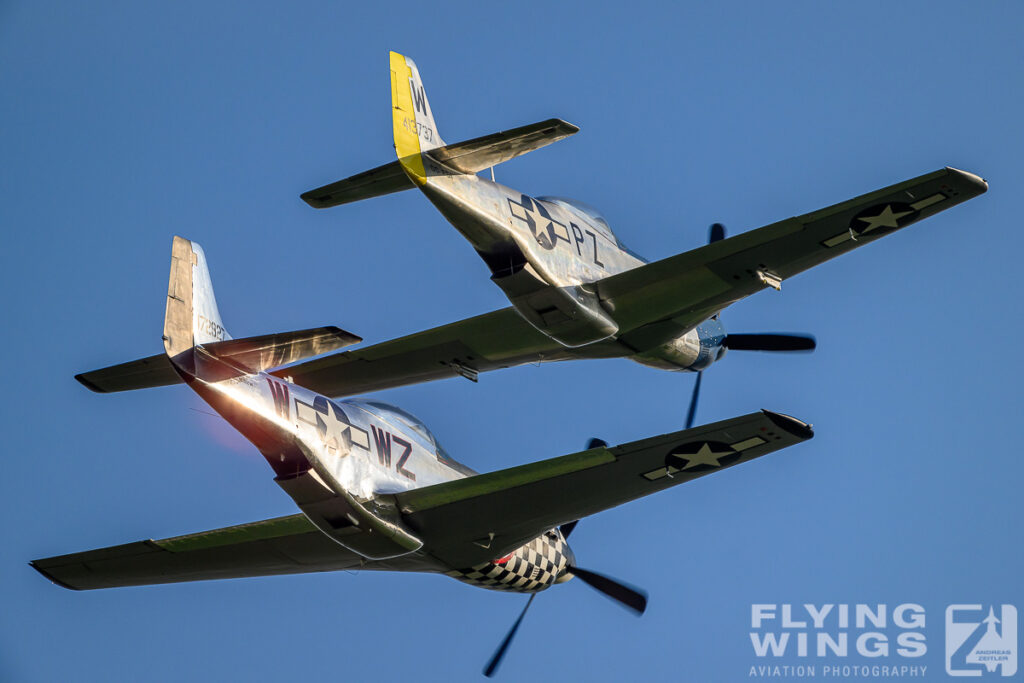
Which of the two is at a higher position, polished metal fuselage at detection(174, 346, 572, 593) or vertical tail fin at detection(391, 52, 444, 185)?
vertical tail fin at detection(391, 52, 444, 185)

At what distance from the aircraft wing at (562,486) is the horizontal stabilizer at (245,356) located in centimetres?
362

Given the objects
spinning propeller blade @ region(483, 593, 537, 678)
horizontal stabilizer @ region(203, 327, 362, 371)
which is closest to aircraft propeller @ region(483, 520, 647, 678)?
spinning propeller blade @ region(483, 593, 537, 678)

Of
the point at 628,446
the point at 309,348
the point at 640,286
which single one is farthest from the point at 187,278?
the point at 640,286

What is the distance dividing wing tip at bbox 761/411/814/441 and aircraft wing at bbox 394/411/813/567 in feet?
1.40

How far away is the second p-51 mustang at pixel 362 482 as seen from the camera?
20516mm

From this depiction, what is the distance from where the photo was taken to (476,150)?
23.4 m

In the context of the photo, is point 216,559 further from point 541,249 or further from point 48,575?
point 541,249

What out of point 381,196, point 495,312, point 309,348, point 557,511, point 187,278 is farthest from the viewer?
point 495,312

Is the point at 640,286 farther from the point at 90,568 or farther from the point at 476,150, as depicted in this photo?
the point at 90,568

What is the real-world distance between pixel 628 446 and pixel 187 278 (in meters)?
6.26

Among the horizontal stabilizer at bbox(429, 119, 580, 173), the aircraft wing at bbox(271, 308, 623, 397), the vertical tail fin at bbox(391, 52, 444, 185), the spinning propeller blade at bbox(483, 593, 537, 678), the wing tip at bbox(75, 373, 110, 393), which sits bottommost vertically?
the spinning propeller blade at bbox(483, 593, 537, 678)

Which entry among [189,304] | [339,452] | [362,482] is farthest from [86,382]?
[362,482]

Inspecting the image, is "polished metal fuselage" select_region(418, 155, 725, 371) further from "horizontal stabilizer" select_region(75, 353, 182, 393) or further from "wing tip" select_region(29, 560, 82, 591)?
"wing tip" select_region(29, 560, 82, 591)

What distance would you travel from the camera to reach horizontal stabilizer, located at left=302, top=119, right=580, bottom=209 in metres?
22.3
